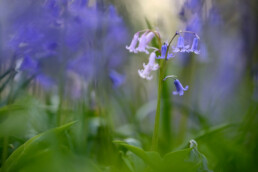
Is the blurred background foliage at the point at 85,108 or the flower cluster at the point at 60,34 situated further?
the flower cluster at the point at 60,34

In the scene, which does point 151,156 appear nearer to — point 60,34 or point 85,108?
point 85,108

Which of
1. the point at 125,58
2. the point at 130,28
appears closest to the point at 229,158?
the point at 130,28

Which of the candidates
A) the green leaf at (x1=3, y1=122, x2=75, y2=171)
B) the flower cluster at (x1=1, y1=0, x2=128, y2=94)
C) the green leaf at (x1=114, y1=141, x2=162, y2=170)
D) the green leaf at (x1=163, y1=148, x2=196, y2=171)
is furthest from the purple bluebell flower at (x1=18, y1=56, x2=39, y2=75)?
the green leaf at (x1=163, y1=148, x2=196, y2=171)

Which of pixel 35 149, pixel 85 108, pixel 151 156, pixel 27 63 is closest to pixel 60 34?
pixel 27 63

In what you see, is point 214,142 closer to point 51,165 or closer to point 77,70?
point 51,165

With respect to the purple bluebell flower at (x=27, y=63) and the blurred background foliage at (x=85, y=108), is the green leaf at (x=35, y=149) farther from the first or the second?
the purple bluebell flower at (x=27, y=63)

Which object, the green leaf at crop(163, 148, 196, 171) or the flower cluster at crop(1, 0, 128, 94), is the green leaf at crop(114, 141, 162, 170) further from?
the flower cluster at crop(1, 0, 128, 94)

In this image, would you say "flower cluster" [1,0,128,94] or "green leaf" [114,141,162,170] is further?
"flower cluster" [1,0,128,94]

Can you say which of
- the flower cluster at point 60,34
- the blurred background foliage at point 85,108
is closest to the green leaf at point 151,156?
the blurred background foliage at point 85,108

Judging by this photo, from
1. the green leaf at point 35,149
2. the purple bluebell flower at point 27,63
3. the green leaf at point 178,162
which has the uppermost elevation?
the purple bluebell flower at point 27,63
